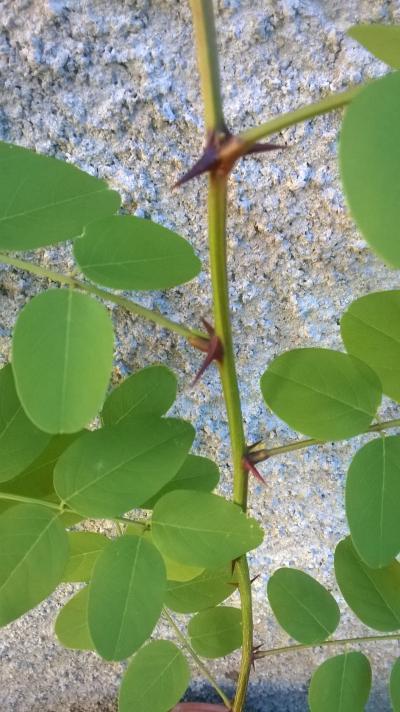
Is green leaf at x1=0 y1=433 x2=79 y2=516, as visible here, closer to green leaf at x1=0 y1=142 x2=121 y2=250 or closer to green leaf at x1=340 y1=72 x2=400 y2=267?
green leaf at x1=0 y1=142 x2=121 y2=250

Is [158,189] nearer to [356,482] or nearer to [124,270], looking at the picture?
[124,270]

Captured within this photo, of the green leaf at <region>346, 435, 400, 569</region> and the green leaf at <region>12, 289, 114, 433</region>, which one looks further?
the green leaf at <region>346, 435, 400, 569</region>

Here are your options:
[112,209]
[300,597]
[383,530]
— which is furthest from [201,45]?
[300,597]

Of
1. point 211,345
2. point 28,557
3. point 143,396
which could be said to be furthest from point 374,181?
point 28,557

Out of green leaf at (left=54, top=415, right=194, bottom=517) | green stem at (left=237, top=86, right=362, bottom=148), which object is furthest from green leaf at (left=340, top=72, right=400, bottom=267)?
green leaf at (left=54, top=415, right=194, bottom=517)

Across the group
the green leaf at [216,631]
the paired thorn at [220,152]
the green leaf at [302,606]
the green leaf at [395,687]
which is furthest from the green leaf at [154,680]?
the paired thorn at [220,152]

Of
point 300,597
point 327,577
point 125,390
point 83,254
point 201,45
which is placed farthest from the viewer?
point 327,577

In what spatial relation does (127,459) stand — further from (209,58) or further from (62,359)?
(209,58)
